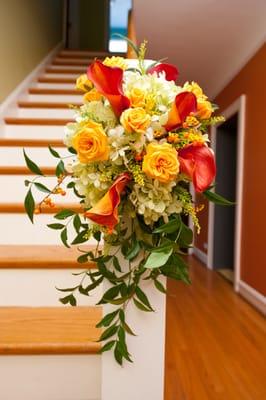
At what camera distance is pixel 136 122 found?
0.70 meters

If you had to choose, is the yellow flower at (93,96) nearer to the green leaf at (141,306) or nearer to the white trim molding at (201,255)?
the green leaf at (141,306)

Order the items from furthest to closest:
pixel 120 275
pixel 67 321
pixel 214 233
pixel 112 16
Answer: pixel 112 16, pixel 214 233, pixel 67 321, pixel 120 275

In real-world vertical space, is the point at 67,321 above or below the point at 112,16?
below

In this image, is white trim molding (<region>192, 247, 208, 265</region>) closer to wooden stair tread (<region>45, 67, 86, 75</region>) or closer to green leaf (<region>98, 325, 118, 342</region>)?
wooden stair tread (<region>45, 67, 86, 75</region>)

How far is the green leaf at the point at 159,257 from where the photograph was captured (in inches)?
26.7

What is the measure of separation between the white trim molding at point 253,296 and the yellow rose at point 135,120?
104 inches

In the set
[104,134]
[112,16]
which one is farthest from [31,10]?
[104,134]

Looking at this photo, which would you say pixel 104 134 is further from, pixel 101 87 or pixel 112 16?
pixel 112 16

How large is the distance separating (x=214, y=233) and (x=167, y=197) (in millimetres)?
4100

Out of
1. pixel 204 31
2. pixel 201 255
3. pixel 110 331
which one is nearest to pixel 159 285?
pixel 110 331

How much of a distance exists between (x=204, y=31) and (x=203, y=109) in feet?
9.81

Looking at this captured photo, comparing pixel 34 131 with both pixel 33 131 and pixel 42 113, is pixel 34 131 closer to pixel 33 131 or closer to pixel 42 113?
pixel 33 131

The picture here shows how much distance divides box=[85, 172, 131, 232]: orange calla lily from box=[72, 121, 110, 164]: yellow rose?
0.07 m

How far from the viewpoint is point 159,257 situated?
2.27 ft
